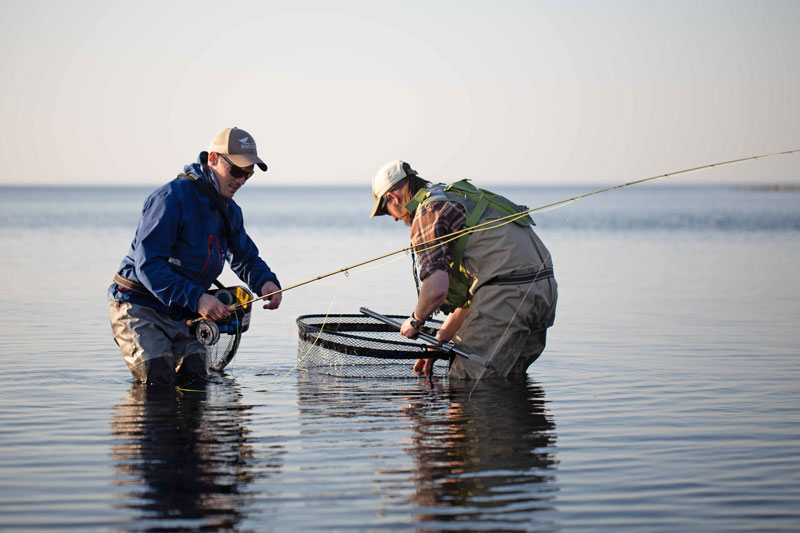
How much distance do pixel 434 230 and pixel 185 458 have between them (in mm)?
2199

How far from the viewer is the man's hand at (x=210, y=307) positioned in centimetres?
648

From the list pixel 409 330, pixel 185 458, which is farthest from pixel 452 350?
pixel 185 458

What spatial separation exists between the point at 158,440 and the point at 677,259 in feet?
57.7

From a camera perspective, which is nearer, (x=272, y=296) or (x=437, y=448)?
(x=437, y=448)

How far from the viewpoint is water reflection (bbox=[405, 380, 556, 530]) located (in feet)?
13.8

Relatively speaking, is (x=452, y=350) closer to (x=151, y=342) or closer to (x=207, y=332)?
(x=207, y=332)

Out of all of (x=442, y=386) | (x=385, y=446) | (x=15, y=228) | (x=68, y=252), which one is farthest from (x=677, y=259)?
(x=15, y=228)

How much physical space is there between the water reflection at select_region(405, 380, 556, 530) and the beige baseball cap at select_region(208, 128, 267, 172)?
6.45 feet

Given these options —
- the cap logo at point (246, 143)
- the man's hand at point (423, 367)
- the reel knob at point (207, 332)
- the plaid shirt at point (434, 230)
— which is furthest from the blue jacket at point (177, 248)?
the man's hand at point (423, 367)

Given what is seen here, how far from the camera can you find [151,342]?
270 inches

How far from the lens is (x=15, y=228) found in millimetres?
37875

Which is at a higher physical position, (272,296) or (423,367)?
(272,296)

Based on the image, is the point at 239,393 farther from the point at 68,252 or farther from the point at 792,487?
the point at 68,252

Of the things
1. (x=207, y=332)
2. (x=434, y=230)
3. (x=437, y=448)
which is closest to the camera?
(x=437, y=448)
